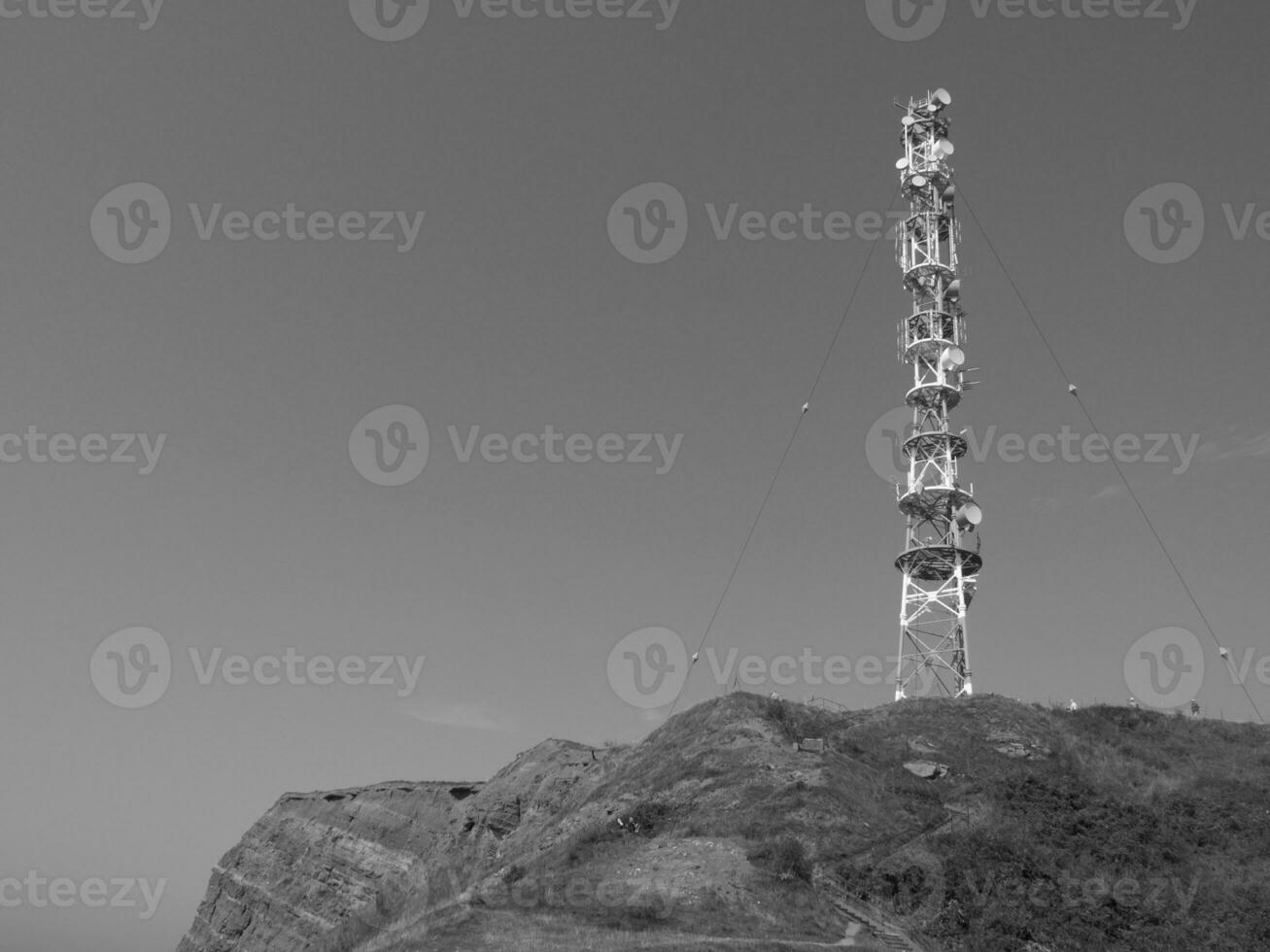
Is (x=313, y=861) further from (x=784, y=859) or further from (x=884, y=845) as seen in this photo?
(x=884, y=845)

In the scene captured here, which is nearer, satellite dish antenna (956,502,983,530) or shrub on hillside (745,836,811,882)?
shrub on hillside (745,836,811,882)

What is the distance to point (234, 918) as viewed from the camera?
53.7 meters

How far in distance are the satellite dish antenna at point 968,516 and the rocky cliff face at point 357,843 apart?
19.2 m

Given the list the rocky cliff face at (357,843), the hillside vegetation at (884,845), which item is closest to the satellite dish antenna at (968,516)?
the hillside vegetation at (884,845)

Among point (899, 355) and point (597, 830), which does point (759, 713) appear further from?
point (899, 355)

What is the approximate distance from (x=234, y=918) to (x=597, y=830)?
116 feet

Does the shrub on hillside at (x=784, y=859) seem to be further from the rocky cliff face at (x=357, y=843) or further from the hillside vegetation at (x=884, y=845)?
the rocky cliff face at (x=357, y=843)

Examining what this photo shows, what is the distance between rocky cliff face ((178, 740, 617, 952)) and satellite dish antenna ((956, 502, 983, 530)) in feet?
63.1

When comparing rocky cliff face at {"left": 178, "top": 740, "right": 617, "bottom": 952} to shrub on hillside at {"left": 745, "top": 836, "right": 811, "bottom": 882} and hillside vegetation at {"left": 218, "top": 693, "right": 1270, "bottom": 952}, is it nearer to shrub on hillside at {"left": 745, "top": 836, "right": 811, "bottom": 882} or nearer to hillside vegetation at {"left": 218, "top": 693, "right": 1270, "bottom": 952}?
hillside vegetation at {"left": 218, "top": 693, "right": 1270, "bottom": 952}

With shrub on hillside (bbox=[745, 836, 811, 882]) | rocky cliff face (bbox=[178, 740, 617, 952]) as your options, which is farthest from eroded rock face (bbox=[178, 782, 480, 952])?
shrub on hillside (bbox=[745, 836, 811, 882])

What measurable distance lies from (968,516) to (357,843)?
34.3m

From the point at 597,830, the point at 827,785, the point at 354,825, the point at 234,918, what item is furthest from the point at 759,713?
the point at 234,918

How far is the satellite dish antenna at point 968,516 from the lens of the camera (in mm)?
44781

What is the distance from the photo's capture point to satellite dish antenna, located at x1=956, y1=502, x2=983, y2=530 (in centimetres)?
4478
